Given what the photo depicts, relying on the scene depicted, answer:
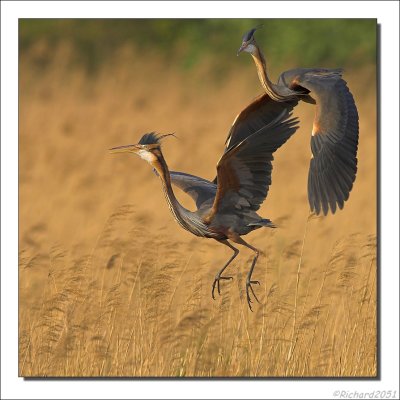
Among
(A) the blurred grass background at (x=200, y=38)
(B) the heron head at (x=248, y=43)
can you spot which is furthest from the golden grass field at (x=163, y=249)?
(B) the heron head at (x=248, y=43)

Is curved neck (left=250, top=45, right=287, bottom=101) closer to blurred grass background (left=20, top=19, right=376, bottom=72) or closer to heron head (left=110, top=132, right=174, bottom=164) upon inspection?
blurred grass background (left=20, top=19, right=376, bottom=72)

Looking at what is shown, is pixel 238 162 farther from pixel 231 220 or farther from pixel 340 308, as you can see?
pixel 340 308

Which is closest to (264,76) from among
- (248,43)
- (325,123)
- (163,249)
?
(248,43)

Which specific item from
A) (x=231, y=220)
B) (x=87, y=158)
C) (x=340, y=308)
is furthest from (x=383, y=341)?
(x=87, y=158)

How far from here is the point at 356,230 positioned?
11258 mm

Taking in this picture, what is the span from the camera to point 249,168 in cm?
1053

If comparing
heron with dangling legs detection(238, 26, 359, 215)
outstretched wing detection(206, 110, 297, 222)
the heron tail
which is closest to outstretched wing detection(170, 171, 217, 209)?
outstretched wing detection(206, 110, 297, 222)

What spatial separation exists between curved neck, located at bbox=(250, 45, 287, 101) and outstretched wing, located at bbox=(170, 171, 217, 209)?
51 cm

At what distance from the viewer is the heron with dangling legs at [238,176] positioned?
10.5m

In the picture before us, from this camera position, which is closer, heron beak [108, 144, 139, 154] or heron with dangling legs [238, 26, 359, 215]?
heron with dangling legs [238, 26, 359, 215]

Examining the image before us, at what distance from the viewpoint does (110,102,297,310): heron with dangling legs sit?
10.5m

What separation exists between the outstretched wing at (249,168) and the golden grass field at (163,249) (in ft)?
1.59

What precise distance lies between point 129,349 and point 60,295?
0.43 m

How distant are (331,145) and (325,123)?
0.10 metres
